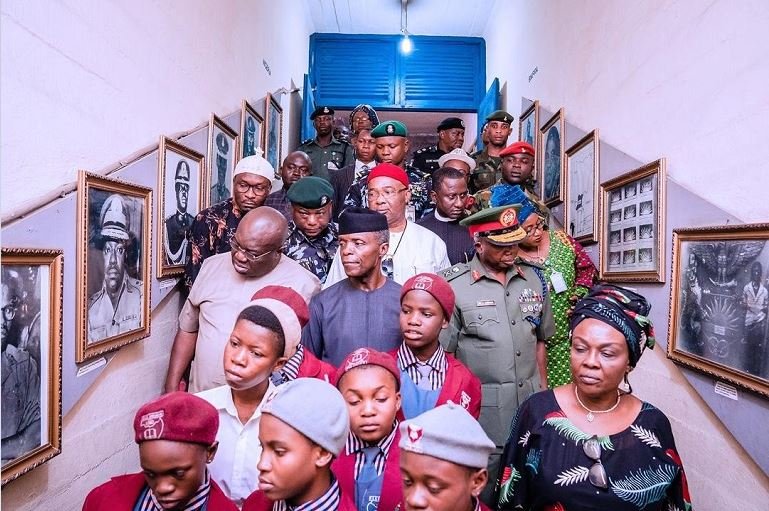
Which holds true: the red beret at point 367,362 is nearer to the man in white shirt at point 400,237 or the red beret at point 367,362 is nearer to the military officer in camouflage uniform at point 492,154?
the man in white shirt at point 400,237

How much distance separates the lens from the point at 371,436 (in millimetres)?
1656

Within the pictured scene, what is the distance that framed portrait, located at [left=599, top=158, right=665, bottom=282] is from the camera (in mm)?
2424

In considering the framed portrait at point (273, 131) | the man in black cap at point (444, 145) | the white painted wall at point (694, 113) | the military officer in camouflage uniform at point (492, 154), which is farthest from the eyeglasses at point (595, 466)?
the framed portrait at point (273, 131)

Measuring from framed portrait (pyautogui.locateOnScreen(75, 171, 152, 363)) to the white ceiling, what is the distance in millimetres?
5356

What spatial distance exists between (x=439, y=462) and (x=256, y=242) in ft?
4.57

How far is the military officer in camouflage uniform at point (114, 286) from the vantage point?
2.03 metres

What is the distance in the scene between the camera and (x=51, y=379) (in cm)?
172

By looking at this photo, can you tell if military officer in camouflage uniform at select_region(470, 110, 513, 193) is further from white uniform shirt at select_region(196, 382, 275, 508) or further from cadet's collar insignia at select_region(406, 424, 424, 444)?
cadet's collar insignia at select_region(406, 424, 424, 444)

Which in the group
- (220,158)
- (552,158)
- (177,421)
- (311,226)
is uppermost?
(552,158)

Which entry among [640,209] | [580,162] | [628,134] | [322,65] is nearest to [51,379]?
[640,209]

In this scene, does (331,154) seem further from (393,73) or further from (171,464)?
(171,464)

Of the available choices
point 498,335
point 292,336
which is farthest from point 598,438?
point 292,336

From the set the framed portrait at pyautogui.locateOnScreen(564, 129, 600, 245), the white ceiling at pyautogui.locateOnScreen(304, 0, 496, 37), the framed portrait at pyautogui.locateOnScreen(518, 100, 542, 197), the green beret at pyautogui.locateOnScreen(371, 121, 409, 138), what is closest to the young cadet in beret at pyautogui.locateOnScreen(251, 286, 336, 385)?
the framed portrait at pyautogui.locateOnScreen(564, 129, 600, 245)

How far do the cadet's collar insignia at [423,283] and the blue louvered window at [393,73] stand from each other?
5.97 m
